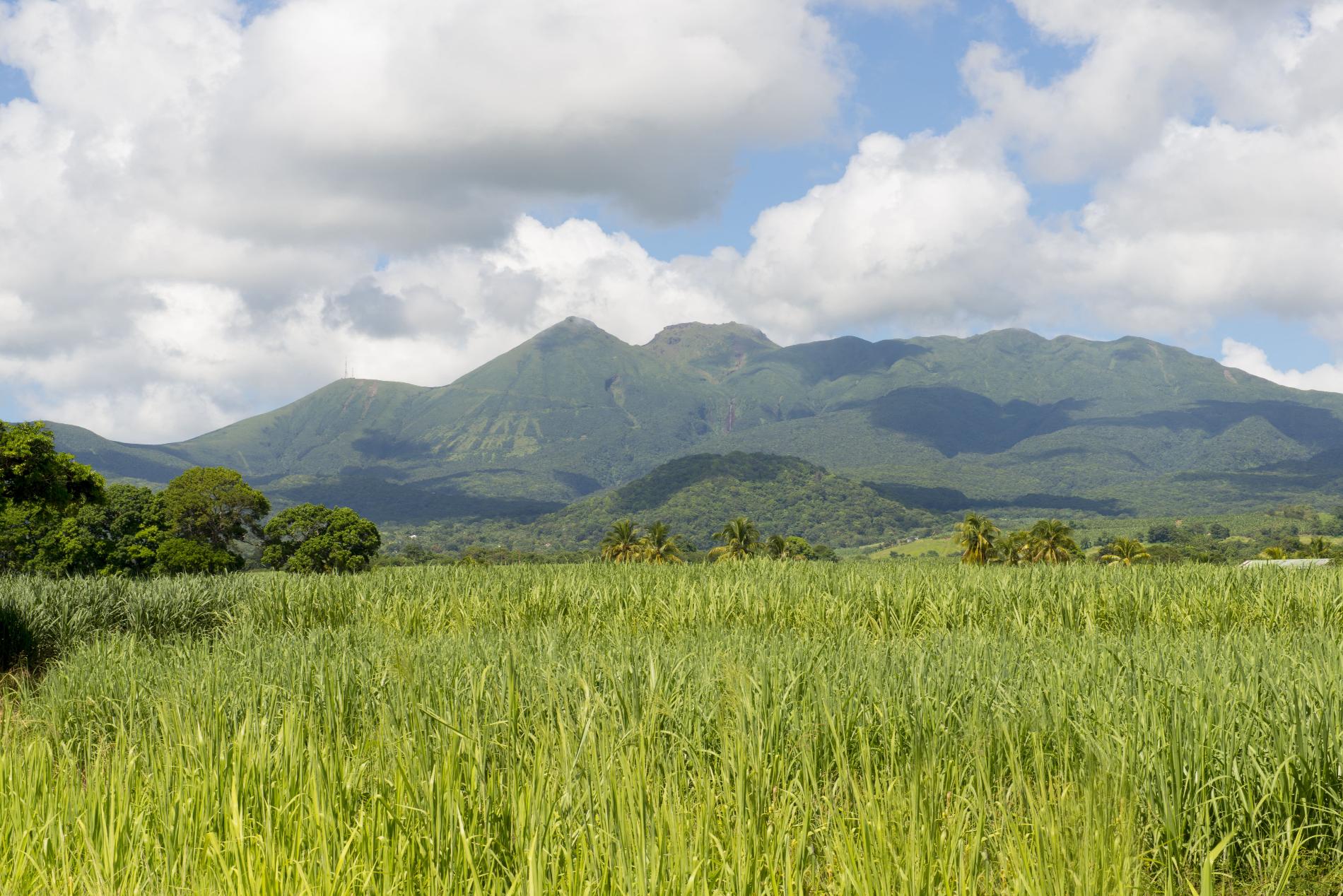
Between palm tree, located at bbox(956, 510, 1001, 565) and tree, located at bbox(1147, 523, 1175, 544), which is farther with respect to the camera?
tree, located at bbox(1147, 523, 1175, 544)

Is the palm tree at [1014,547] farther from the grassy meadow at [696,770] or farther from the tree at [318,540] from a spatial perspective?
the grassy meadow at [696,770]

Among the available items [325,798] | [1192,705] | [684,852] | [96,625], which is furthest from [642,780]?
[96,625]

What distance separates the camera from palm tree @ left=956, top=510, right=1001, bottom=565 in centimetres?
5966

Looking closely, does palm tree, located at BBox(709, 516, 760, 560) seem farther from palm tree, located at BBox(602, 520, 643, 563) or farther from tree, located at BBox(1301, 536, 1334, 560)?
tree, located at BBox(1301, 536, 1334, 560)

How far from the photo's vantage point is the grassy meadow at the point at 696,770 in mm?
3451

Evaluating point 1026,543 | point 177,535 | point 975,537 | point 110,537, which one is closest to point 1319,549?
point 1026,543

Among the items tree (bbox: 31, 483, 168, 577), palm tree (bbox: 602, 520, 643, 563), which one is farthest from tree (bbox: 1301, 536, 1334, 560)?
tree (bbox: 31, 483, 168, 577)

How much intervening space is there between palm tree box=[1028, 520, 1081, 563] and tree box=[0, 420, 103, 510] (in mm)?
56821

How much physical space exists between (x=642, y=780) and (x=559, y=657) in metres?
3.32

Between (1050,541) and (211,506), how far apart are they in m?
54.8

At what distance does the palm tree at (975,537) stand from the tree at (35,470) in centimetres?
5335

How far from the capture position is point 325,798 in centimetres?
421

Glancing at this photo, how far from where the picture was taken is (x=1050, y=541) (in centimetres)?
6025

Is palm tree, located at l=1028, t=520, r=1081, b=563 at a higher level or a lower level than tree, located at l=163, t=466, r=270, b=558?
lower
